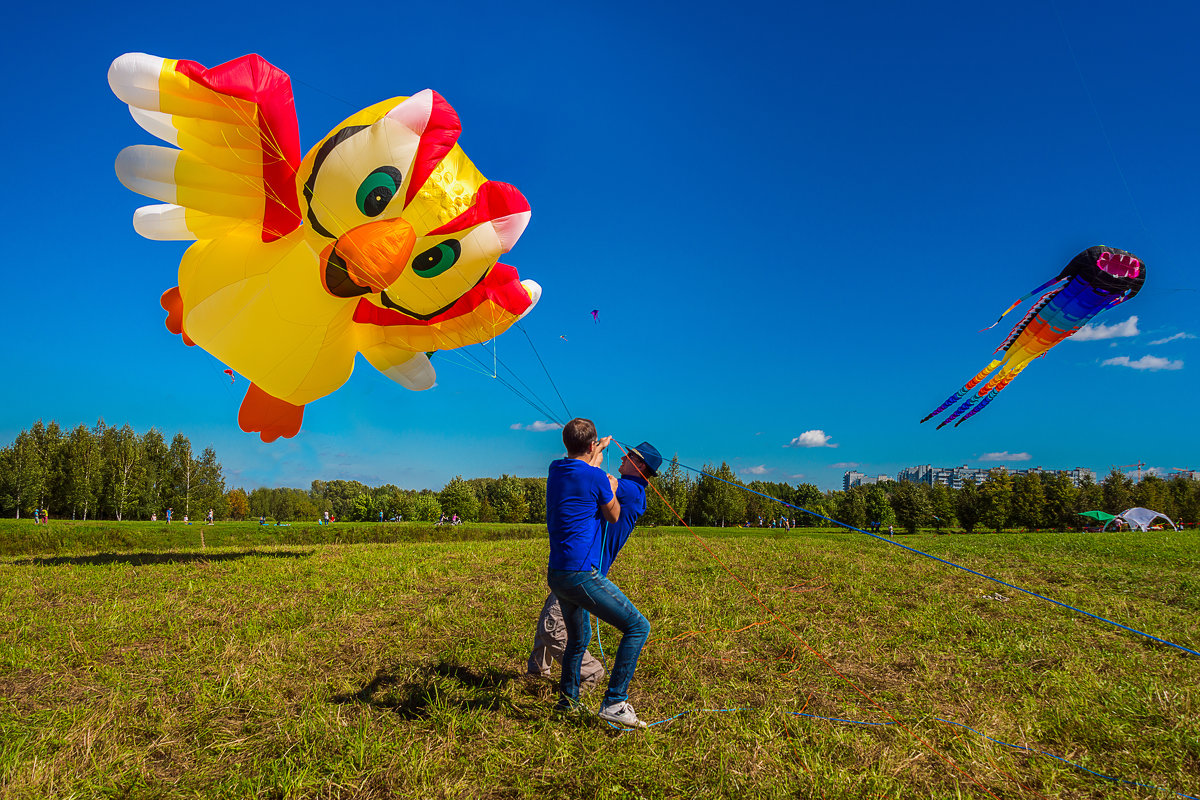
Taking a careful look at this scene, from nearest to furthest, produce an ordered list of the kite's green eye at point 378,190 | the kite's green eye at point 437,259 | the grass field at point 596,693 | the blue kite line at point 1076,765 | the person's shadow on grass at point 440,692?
the blue kite line at point 1076,765 < the grass field at point 596,693 < the person's shadow on grass at point 440,692 < the kite's green eye at point 378,190 < the kite's green eye at point 437,259

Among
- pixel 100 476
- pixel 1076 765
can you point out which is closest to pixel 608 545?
pixel 1076 765

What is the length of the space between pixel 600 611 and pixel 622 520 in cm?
81

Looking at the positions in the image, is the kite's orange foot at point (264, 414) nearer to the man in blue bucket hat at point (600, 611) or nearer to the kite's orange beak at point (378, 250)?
the kite's orange beak at point (378, 250)

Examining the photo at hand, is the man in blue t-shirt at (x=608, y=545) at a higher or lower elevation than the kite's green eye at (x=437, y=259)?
lower

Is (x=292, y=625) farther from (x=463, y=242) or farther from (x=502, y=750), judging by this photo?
(x=463, y=242)

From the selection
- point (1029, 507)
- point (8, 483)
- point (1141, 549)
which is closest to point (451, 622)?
point (1141, 549)

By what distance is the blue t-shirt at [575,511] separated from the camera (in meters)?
3.91

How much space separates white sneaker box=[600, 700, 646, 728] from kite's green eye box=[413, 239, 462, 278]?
5124 millimetres

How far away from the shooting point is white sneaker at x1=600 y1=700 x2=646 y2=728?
3814 millimetres

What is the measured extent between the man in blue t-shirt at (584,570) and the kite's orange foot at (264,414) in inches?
242

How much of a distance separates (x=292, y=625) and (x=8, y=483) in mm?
66402

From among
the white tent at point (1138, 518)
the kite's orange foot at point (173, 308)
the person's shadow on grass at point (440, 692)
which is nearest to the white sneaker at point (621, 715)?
the person's shadow on grass at point (440, 692)

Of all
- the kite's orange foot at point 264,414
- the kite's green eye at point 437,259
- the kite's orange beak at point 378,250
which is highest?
the kite's green eye at point 437,259

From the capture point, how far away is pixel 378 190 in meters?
6.11
